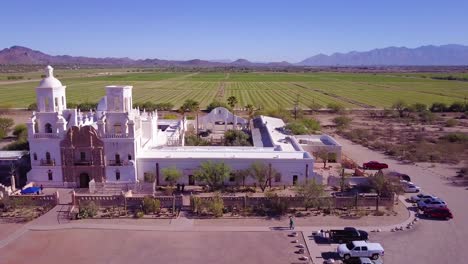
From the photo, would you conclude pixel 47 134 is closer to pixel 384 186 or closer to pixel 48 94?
pixel 48 94

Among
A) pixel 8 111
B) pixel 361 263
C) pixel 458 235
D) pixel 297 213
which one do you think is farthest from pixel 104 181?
pixel 8 111

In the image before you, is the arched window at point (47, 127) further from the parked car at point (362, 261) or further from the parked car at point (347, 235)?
the parked car at point (362, 261)

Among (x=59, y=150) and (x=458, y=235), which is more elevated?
(x=59, y=150)

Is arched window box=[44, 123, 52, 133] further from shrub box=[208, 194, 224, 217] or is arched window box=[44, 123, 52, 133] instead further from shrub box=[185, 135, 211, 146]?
shrub box=[185, 135, 211, 146]

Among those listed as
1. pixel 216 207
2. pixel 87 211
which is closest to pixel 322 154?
pixel 216 207

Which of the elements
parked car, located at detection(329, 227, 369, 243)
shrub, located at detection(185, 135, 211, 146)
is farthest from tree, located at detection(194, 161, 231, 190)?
shrub, located at detection(185, 135, 211, 146)

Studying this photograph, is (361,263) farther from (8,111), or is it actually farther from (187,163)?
(8,111)
